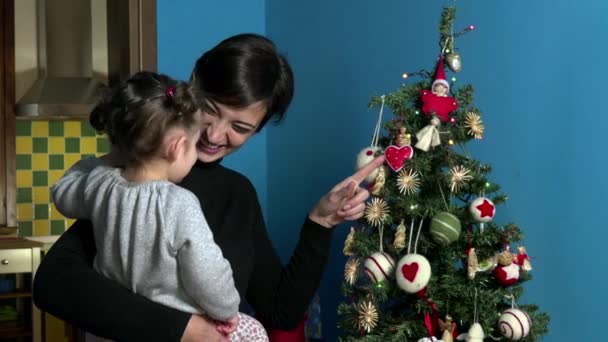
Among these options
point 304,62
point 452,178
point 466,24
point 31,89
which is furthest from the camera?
point 31,89

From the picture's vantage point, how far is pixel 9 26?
4.75 meters

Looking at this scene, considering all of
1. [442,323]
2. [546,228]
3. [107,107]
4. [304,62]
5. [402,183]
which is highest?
[304,62]

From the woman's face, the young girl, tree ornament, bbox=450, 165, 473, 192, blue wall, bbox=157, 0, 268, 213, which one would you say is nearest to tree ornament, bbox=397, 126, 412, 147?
tree ornament, bbox=450, 165, 473, 192

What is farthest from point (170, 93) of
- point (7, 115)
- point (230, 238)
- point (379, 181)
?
point (7, 115)

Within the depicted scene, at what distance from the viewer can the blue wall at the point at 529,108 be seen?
1.95 meters

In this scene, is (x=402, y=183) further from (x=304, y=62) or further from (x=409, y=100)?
(x=304, y=62)

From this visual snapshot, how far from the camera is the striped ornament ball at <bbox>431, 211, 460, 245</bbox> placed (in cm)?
174

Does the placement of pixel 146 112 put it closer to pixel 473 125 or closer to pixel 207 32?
pixel 473 125

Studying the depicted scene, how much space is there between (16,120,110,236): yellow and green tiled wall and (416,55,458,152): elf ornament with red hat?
3496 millimetres

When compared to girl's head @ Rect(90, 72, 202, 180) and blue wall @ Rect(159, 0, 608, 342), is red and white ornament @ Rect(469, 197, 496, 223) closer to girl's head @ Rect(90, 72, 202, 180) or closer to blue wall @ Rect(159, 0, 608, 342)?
blue wall @ Rect(159, 0, 608, 342)

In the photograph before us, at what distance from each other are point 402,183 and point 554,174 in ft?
1.51

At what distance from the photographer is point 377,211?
1838 millimetres

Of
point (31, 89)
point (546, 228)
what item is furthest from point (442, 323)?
point (31, 89)

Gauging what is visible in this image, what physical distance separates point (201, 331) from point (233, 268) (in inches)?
7.7
